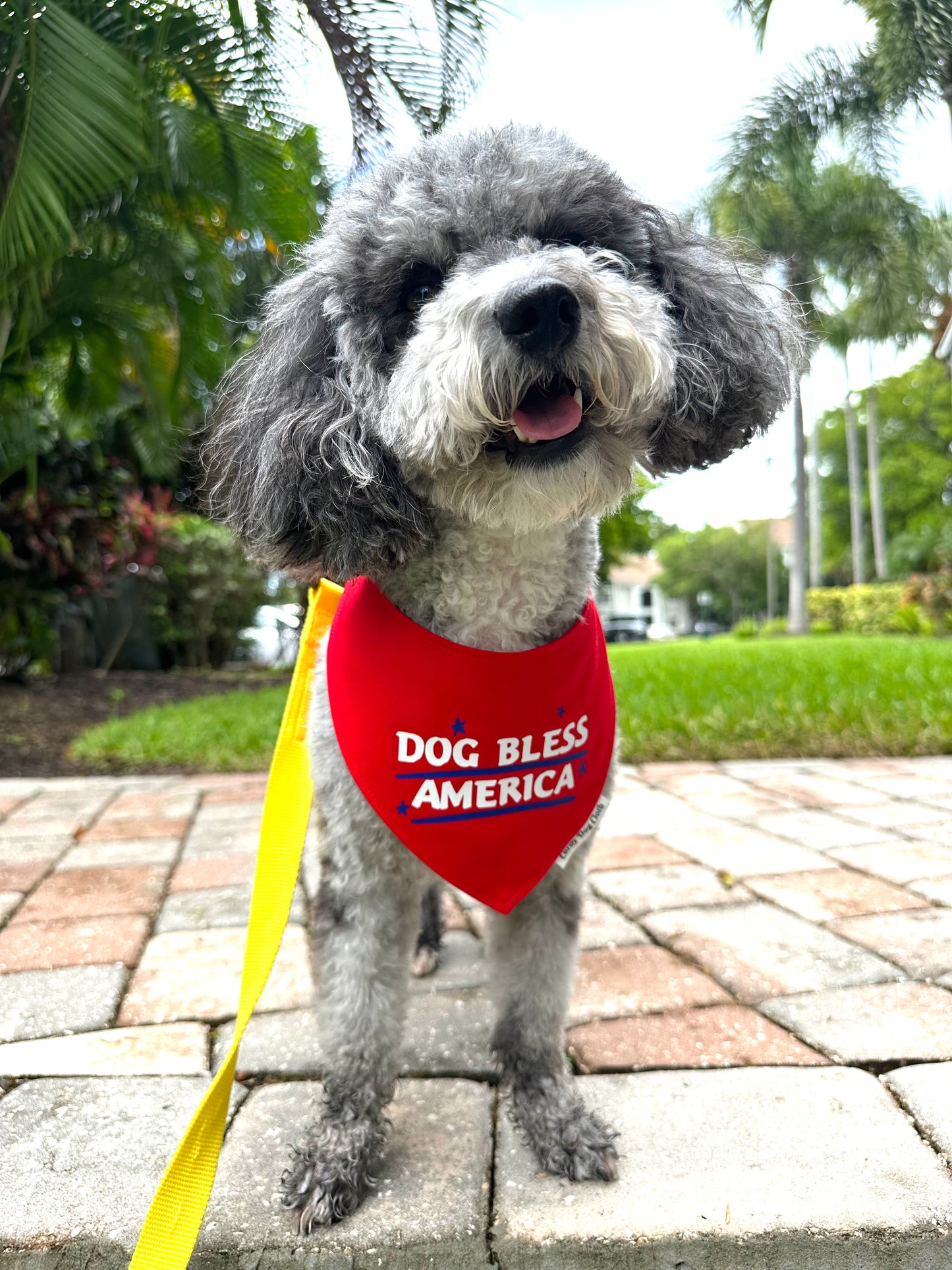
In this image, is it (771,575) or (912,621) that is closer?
(912,621)

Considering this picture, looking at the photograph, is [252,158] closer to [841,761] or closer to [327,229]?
[327,229]

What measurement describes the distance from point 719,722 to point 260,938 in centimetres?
370

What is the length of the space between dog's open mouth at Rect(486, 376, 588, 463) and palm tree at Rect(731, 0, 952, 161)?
3.09 metres

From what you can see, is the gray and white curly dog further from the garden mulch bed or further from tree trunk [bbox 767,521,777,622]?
tree trunk [bbox 767,521,777,622]

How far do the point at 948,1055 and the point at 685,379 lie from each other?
140cm

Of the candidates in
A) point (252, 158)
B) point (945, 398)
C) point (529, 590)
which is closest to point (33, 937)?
point (529, 590)

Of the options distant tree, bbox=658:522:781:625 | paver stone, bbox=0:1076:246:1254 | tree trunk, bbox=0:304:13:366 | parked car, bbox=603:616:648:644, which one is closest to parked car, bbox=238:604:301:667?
tree trunk, bbox=0:304:13:366

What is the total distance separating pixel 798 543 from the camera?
20719 millimetres

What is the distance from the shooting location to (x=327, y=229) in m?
1.70

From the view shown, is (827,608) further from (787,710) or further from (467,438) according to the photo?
(467,438)

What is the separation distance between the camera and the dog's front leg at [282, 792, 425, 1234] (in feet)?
5.34

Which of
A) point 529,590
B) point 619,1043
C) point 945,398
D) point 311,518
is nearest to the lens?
point 311,518

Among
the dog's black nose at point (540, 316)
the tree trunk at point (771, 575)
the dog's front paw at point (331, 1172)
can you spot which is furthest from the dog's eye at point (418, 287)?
the tree trunk at point (771, 575)

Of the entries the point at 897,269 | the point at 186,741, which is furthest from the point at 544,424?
the point at 897,269
